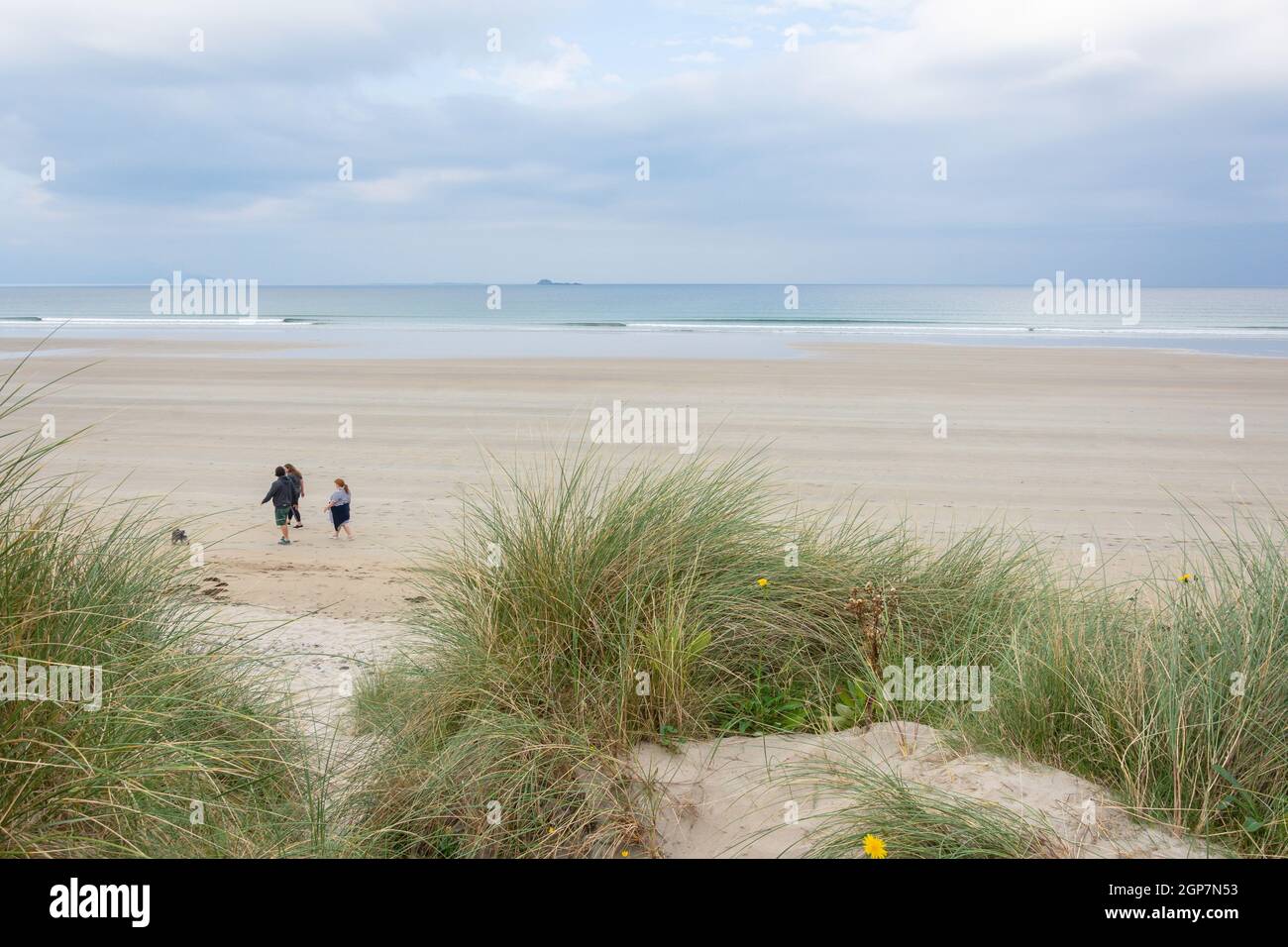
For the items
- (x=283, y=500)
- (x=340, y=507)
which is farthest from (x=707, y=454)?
(x=283, y=500)

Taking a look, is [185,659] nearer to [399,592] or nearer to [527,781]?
[527,781]

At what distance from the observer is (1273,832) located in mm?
3061

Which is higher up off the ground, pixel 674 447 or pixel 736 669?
pixel 674 447

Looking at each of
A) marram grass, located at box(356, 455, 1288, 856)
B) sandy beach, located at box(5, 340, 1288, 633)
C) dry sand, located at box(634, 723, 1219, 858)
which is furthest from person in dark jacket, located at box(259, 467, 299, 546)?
dry sand, located at box(634, 723, 1219, 858)

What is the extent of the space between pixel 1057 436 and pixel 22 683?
1724cm

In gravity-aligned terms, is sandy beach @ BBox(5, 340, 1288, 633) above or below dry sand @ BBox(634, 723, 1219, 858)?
above

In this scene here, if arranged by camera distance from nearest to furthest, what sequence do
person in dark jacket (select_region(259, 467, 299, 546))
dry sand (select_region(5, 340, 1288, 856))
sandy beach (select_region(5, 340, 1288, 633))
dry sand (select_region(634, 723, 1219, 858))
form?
1. dry sand (select_region(634, 723, 1219, 858))
2. dry sand (select_region(5, 340, 1288, 856))
3. sandy beach (select_region(5, 340, 1288, 633))
4. person in dark jacket (select_region(259, 467, 299, 546))

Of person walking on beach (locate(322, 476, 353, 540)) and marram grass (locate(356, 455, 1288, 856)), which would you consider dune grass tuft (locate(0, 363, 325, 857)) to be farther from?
person walking on beach (locate(322, 476, 353, 540))

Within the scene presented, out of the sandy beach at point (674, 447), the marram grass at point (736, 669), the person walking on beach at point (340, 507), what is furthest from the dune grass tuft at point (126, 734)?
the person walking on beach at point (340, 507)

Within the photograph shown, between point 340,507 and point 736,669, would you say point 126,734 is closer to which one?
point 736,669

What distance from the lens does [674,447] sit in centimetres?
1617

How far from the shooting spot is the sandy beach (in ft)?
33.2

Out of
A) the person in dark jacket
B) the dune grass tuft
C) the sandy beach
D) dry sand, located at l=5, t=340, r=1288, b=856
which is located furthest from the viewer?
the person in dark jacket
